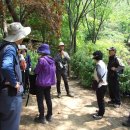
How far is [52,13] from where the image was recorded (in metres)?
10.1

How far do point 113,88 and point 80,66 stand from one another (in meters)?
3.54

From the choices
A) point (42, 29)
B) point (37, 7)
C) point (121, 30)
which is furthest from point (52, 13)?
point (121, 30)

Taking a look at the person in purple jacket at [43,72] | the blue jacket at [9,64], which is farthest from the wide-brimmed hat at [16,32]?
the person in purple jacket at [43,72]

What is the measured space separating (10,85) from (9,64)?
0.31 meters

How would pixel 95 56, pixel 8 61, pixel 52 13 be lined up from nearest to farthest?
pixel 8 61 → pixel 95 56 → pixel 52 13

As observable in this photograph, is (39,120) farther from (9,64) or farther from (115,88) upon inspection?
(9,64)

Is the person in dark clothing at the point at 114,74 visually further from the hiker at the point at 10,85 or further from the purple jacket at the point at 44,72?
the hiker at the point at 10,85

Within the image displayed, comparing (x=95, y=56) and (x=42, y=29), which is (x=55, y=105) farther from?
(x=42, y=29)

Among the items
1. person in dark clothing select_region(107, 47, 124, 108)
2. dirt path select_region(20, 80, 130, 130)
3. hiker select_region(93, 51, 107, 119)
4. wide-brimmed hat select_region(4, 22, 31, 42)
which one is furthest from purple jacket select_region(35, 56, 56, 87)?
person in dark clothing select_region(107, 47, 124, 108)

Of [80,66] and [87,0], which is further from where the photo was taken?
[87,0]

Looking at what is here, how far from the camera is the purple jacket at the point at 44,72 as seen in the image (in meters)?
6.55

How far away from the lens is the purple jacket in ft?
21.5

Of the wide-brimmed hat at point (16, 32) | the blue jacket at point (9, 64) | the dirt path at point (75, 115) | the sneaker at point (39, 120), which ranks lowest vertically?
the dirt path at point (75, 115)

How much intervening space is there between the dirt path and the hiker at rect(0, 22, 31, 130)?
94.4 inches
